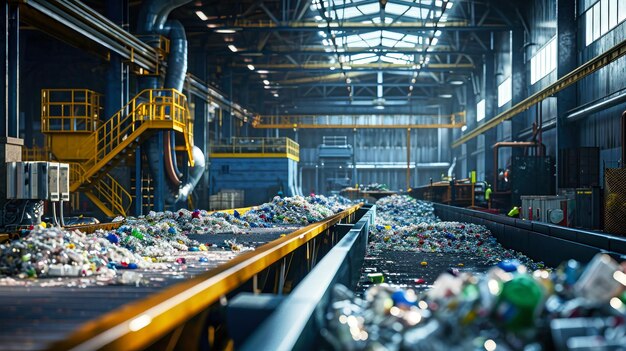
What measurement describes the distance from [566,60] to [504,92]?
9942 millimetres

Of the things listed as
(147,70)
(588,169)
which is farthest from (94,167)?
(588,169)

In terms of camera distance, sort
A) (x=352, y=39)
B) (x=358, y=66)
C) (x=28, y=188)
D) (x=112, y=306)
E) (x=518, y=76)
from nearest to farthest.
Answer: (x=112, y=306) < (x=28, y=188) < (x=518, y=76) < (x=352, y=39) < (x=358, y=66)

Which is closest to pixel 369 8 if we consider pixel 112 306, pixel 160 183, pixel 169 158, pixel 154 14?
pixel 154 14

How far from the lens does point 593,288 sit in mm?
1585

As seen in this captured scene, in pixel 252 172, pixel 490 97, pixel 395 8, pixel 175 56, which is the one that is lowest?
pixel 252 172

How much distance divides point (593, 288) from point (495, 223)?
1060 centimetres

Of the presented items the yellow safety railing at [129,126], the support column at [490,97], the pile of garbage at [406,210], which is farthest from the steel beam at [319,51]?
the yellow safety railing at [129,126]

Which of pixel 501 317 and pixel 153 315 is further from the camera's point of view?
pixel 153 315

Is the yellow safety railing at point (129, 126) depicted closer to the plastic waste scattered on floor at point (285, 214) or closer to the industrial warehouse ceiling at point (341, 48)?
the plastic waste scattered on floor at point (285, 214)

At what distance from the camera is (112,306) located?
10.1 ft

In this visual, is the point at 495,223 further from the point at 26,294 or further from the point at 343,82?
the point at 343,82

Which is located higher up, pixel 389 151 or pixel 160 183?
pixel 389 151

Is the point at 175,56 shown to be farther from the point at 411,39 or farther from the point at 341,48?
the point at 411,39

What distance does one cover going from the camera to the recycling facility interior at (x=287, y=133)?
7.91m
